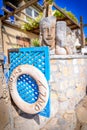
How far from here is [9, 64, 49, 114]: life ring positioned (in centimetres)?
198

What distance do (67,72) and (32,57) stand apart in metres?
0.80

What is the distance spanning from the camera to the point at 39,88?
6.64 ft

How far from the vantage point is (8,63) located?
8.09 feet

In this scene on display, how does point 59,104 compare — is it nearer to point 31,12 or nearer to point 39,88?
point 39,88

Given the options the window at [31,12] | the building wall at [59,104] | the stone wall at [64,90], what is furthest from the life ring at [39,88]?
the window at [31,12]

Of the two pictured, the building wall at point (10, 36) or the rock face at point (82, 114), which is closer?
the rock face at point (82, 114)

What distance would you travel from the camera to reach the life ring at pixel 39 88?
1978mm

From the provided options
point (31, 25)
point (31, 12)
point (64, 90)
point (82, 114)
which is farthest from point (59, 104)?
point (31, 12)

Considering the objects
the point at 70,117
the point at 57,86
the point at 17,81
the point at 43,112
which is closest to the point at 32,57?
the point at 17,81

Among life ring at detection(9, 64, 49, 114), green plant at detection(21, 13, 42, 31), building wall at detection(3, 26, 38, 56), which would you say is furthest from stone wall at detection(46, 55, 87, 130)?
green plant at detection(21, 13, 42, 31)

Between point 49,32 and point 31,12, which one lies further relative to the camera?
point 31,12

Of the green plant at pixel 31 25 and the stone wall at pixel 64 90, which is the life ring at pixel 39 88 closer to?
the stone wall at pixel 64 90

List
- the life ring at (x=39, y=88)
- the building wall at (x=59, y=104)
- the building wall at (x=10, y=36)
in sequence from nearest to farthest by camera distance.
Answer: the life ring at (x=39, y=88)
the building wall at (x=59, y=104)
the building wall at (x=10, y=36)

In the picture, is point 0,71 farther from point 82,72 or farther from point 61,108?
point 82,72
